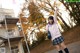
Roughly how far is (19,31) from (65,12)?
6.81m

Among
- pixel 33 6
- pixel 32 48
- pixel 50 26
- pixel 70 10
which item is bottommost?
pixel 50 26

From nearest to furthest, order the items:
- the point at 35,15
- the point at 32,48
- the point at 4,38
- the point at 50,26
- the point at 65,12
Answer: the point at 50,26
the point at 4,38
the point at 65,12
the point at 35,15
the point at 32,48

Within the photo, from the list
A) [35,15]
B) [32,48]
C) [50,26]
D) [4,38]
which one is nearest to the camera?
[50,26]

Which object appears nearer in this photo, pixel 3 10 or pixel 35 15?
pixel 35 15

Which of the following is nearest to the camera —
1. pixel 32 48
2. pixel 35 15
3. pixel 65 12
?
pixel 65 12

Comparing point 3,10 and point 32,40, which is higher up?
point 3,10

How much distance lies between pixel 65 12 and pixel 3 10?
8954 millimetres

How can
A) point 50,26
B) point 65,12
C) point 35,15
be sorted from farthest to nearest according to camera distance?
point 35,15 → point 65,12 → point 50,26

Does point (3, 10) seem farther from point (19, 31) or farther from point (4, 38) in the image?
point (4, 38)

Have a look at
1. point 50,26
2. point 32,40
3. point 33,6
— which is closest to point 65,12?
point 33,6

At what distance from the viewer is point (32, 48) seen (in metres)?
27.2

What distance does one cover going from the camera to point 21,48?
2700 centimetres

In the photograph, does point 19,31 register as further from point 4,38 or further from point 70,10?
point 70,10

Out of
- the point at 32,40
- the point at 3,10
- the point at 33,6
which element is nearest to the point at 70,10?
the point at 33,6
